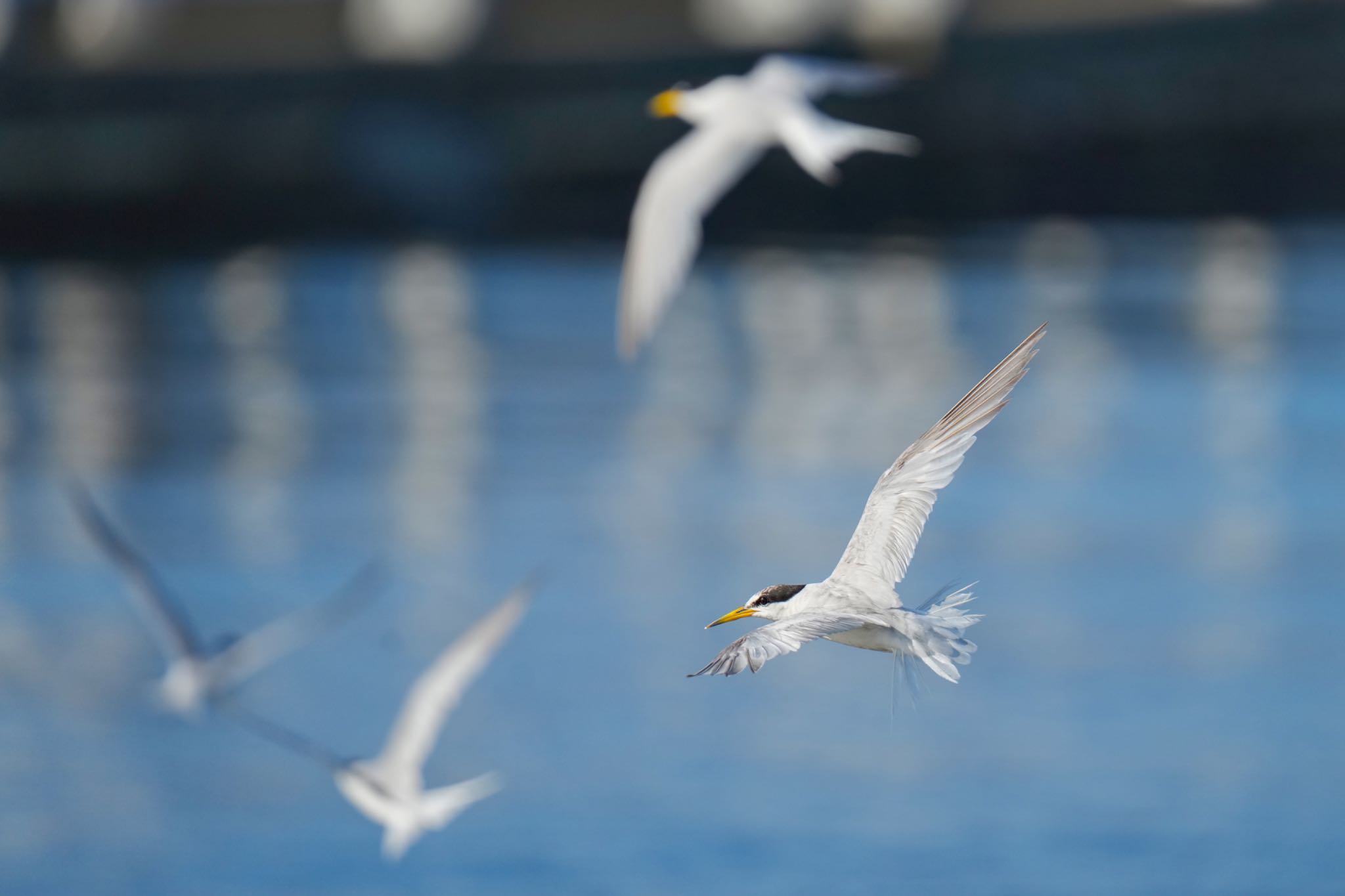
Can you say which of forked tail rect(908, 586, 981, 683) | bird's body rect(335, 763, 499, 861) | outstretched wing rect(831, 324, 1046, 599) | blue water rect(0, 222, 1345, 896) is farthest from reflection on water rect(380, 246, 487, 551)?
forked tail rect(908, 586, 981, 683)

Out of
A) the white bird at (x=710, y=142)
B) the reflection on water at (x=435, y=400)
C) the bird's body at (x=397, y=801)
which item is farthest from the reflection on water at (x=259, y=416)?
the bird's body at (x=397, y=801)

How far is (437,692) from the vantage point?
27.9ft

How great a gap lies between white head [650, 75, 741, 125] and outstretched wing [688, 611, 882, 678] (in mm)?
4230

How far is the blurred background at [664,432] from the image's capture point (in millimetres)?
12180

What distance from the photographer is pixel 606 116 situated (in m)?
42.3

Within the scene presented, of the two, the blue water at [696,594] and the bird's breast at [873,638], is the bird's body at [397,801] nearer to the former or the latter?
the blue water at [696,594]

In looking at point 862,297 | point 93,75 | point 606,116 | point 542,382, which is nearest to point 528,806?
point 542,382

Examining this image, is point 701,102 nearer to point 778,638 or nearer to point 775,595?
point 775,595

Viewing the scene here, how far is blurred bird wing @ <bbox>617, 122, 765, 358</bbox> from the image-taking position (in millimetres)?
8328

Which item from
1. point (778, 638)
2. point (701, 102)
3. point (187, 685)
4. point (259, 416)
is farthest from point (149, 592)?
point (259, 416)

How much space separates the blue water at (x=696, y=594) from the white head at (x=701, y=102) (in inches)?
116

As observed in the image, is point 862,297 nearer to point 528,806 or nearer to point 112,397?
point 112,397

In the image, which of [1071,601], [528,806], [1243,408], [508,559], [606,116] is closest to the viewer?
[528,806]

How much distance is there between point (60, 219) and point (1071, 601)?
33764mm
